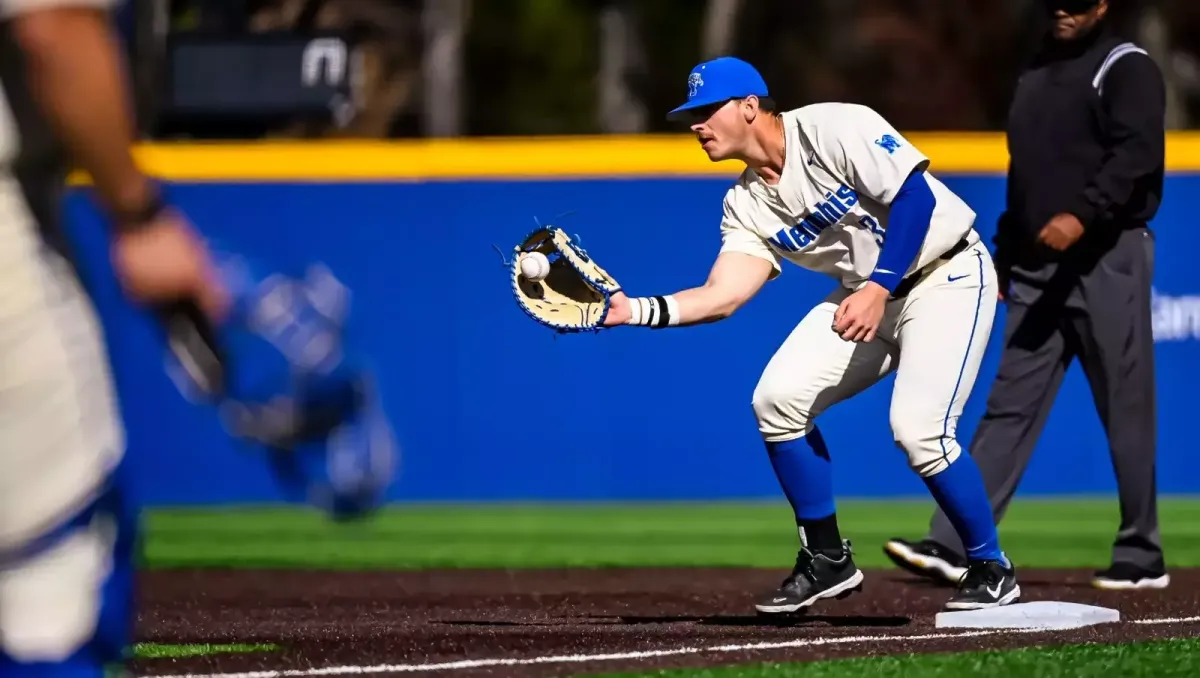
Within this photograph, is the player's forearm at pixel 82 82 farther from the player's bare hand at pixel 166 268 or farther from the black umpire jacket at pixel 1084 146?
the black umpire jacket at pixel 1084 146

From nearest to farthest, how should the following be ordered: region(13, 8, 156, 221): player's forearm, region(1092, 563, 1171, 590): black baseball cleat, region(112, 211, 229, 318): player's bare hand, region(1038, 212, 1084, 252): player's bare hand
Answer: region(13, 8, 156, 221): player's forearm
region(112, 211, 229, 318): player's bare hand
region(1038, 212, 1084, 252): player's bare hand
region(1092, 563, 1171, 590): black baseball cleat

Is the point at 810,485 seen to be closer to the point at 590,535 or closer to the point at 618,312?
the point at 618,312

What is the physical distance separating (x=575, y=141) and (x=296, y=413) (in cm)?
815

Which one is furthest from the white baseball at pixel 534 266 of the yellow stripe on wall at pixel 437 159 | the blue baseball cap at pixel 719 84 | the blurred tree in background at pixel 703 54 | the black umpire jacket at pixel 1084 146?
the blurred tree in background at pixel 703 54

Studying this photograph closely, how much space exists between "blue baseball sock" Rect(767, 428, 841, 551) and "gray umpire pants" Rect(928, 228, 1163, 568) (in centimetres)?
110

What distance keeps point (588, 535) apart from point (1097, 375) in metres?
3.11

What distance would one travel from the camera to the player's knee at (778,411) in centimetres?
591

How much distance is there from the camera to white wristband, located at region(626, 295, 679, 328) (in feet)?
18.9

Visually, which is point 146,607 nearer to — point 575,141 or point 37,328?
point 37,328

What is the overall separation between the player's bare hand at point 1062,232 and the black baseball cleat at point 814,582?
1459 mm

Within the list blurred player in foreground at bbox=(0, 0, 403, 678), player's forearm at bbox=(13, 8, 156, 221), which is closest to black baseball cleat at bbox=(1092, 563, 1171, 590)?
blurred player in foreground at bbox=(0, 0, 403, 678)

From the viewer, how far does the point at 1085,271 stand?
7.06 metres

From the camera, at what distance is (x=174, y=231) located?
104 inches

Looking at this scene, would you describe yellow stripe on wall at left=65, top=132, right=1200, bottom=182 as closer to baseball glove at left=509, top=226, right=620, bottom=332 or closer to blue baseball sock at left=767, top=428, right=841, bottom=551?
blue baseball sock at left=767, top=428, right=841, bottom=551
